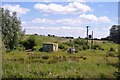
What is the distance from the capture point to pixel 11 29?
49.5 metres

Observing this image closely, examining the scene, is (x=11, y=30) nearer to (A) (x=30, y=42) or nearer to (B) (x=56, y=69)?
(A) (x=30, y=42)

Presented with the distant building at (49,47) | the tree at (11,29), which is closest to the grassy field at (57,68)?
the tree at (11,29)

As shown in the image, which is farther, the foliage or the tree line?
the foliage

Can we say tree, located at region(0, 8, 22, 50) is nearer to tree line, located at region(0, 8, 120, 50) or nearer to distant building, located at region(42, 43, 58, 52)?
tree line, located at region(0, 8, 120, 50)

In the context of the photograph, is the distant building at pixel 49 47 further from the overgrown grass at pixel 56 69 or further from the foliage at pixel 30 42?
the overgrown grass at pixel 56 69

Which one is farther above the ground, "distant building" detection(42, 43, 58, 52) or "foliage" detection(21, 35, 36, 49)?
"foliage" detection(21, 35, 36, 49)

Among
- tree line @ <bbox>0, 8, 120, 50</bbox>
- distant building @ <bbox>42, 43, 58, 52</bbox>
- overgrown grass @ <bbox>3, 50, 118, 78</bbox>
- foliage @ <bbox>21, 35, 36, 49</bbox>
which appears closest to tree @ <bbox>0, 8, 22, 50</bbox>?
tree line @ <bbox>0, 8, 120, 50</bbox>

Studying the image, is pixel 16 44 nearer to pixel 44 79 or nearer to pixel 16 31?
pixel 16 31

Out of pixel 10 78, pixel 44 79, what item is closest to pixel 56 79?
pixel 44 79

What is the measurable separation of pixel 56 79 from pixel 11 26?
35473 mm

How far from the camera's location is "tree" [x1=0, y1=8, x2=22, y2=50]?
159ft

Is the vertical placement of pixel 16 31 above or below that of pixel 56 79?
above

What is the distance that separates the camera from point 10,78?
15.7 metres

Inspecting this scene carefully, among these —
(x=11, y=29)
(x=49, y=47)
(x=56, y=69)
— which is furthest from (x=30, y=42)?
(x=56, y=69)
